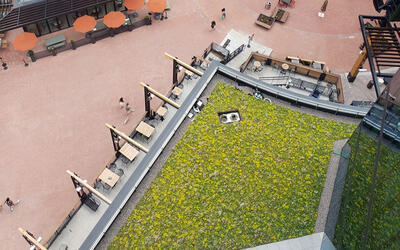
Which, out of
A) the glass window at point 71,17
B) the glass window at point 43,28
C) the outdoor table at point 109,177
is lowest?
the outdoor table at point 109,177

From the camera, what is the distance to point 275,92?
3055 cm

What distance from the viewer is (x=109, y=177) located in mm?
32406

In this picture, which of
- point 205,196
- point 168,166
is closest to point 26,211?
point 168,166

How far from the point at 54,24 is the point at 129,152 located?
2399 cm

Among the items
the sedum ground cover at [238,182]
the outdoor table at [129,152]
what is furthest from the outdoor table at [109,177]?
the sedum ground cover at [238,182]

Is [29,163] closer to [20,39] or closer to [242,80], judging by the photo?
[20,39]

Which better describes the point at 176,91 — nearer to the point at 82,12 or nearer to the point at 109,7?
the point at 109,7

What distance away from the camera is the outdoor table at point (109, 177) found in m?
32.2

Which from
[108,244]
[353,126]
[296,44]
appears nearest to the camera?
[108,244]

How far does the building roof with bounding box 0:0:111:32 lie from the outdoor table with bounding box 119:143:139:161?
21839 millimetres

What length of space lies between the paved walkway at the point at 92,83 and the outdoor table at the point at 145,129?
469 centimetres

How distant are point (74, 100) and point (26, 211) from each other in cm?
1329

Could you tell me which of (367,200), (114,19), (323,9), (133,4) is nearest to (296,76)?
(323,9)

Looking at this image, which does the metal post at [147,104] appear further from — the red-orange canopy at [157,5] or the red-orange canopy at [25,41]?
the red-orange canopy at [25,41]
